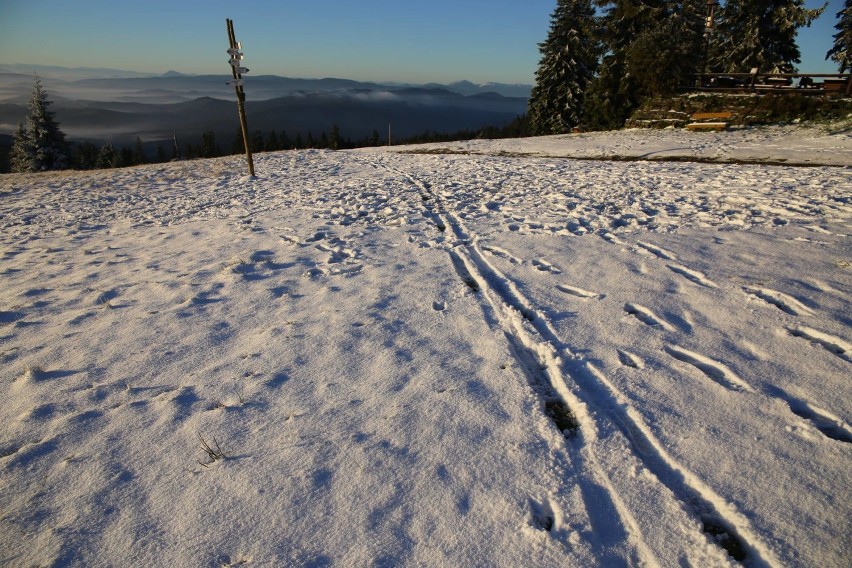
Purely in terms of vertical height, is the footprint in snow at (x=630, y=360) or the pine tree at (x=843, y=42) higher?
the pine tree at (x=843, y=42)

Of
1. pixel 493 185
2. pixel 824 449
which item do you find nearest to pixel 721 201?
pixel 493 185

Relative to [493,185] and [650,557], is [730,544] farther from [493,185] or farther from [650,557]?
[493,185]

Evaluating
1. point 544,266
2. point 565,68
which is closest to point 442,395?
point 544,266

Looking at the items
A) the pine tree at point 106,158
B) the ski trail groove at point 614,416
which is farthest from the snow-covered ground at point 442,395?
the pine tree at point 106,158

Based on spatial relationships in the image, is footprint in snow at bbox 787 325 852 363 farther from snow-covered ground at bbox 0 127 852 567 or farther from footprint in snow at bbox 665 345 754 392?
footprint in snow at bbox 665 345 754 392

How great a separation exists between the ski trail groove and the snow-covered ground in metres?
0.02

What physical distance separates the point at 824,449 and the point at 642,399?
3.71ft

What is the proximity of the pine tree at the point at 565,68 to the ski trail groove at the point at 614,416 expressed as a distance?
3409cm

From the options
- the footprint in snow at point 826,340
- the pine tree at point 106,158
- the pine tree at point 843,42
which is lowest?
the pine tree at point 106,158

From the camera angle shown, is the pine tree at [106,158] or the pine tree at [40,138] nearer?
the pine tree at [40,138]

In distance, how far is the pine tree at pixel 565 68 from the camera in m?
33.6

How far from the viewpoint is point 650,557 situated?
2.31m

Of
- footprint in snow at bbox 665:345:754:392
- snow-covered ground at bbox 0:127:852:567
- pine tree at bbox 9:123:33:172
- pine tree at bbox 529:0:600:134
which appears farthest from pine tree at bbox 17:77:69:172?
footprint in snow at bbox 665:345:754:392

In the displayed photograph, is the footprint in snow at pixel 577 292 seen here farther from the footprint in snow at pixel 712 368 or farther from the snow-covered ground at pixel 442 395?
the footprint in snow at pixel 712 368
